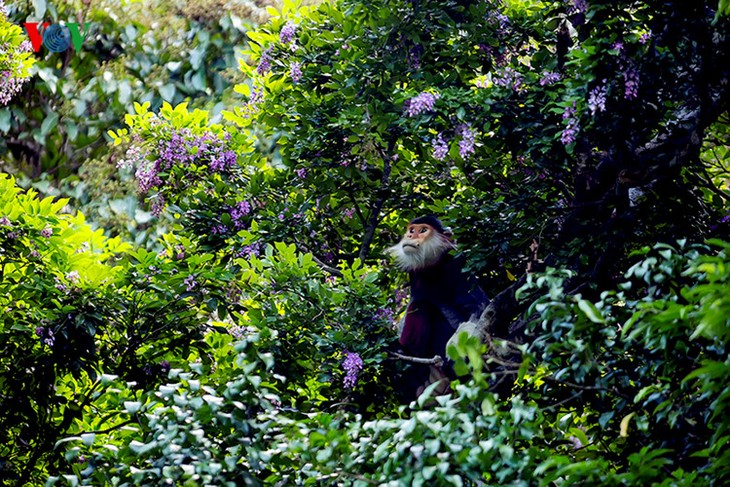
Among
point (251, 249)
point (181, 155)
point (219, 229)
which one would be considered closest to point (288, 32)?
point (181, 155)

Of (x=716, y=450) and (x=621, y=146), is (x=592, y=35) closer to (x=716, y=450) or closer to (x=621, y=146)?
(x=621, y=146)

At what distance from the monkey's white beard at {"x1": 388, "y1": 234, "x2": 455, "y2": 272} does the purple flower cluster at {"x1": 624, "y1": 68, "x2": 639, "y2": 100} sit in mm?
1460

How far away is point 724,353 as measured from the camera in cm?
309

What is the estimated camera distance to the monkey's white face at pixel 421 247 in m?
5.63

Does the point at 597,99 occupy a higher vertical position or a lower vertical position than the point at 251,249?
lower

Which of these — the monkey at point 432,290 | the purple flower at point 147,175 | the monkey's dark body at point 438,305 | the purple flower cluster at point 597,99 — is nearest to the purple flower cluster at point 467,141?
the monkey at point 432,290

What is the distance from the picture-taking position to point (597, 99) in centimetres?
446

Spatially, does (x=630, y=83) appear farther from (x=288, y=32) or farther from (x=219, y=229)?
(x=219, y=229)

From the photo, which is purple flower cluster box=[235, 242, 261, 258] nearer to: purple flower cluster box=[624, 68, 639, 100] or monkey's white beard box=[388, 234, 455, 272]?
monkey's white beard box=[388, 234, 455, 272]

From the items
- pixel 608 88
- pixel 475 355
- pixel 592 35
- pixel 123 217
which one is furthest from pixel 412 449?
pixel 123 217

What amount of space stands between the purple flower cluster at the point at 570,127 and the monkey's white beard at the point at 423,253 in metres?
1.18

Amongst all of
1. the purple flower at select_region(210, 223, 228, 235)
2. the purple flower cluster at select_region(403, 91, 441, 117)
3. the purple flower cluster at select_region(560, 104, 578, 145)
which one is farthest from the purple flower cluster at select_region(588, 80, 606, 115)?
the purple flower at select_region(210, 223, 228, 235)

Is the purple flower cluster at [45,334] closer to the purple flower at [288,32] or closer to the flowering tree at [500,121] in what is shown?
the flowering tree at [500,121]

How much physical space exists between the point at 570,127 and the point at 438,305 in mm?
1338
